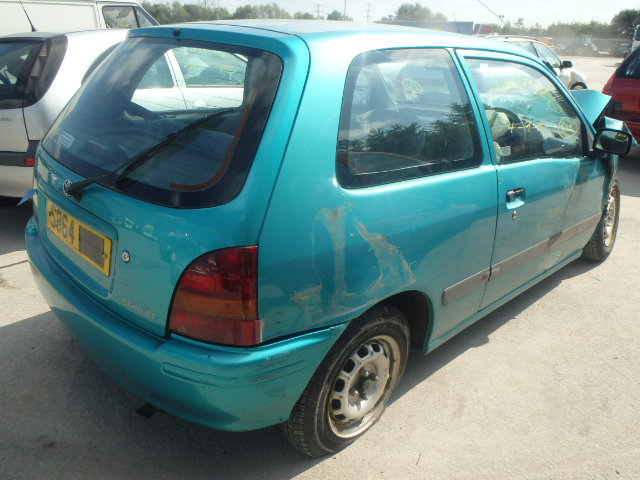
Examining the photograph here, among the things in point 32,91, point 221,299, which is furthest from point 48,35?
point 221,299

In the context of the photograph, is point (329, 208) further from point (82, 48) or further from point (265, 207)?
point (82, 48)

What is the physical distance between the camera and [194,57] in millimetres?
2568

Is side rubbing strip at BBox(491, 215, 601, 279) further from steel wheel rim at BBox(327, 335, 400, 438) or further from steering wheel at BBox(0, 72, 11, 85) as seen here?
steering wheel at BBox(0, 72, 11, 85)

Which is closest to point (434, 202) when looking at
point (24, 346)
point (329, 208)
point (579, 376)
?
point (329, 208)

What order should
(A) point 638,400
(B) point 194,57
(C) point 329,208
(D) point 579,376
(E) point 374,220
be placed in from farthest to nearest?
(D) point 579,376 < (A) point 638,400 < (B) point 194,57 < (E) point 374,220 < (C) point 329,208

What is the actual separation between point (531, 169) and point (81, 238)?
6.95 ft

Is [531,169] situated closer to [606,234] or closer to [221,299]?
[221,299]

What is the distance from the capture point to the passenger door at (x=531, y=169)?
2.71m

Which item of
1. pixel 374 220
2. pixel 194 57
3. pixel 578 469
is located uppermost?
pixel 194 57

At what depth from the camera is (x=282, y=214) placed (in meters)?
1.78

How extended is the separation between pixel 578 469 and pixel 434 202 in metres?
1.26

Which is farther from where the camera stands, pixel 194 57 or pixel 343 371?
pixel 194 57

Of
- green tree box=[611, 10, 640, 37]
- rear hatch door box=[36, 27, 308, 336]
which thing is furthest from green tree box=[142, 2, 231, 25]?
green tree box=[611, 10, 640, 37]

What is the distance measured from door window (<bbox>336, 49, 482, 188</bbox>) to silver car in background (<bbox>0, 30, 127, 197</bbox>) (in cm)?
276
